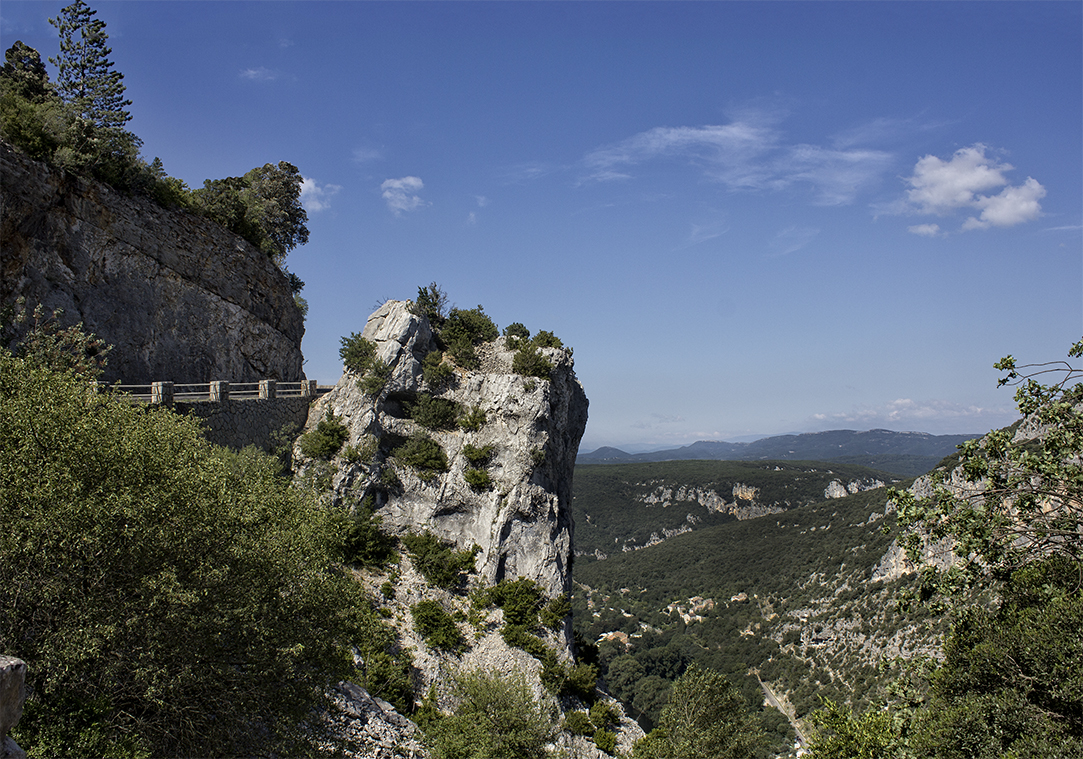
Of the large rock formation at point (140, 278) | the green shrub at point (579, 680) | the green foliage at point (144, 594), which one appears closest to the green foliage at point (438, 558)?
the green shrub at point (579, 680)

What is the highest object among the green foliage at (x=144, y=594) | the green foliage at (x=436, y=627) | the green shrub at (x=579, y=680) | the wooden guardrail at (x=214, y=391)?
the wooden guardrail at (x=214, y=391)

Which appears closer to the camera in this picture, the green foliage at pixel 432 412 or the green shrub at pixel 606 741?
the green shrub at pixel 606 741

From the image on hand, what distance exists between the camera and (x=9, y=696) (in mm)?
5430

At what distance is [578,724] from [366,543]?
12.2 m

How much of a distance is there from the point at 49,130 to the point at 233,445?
16.6 metres

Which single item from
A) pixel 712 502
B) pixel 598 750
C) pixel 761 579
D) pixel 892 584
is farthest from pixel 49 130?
pixel 712 502

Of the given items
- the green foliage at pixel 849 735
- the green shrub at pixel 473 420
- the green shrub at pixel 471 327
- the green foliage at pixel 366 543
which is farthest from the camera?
the green shrub at pixel 471 327

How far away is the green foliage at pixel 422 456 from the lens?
96.4 ft

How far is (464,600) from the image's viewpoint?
1040 inches

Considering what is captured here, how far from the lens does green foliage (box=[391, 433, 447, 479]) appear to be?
2938 cm

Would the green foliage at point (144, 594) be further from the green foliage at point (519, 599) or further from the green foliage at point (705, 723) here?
the green foliage at point (705, 723)

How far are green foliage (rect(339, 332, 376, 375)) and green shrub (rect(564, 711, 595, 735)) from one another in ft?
64.0

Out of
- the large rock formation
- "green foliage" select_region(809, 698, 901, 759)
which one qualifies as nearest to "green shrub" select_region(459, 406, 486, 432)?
the large rock formation

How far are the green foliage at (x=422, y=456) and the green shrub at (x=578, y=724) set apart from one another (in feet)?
42.0
